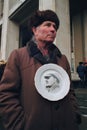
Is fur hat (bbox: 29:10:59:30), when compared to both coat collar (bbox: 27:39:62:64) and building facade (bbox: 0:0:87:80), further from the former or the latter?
building facade (bbox: 0:0:87:80)

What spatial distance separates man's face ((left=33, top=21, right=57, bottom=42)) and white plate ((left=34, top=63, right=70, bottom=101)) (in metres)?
0.24

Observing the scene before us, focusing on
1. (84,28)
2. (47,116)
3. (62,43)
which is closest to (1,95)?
(47,116)

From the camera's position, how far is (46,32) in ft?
7.20

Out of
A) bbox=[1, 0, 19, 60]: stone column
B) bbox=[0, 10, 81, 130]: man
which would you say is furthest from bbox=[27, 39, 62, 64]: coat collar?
bbox=[1, 0, 19, 60]: stone column

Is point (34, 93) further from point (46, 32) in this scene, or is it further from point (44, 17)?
point (44, 17)

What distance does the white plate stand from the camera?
1992 millimetres

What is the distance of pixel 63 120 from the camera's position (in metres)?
2.01

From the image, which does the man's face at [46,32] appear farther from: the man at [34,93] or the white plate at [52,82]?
the white plate at [52,82]

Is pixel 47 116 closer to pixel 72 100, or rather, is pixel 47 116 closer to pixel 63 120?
pixel 63 120

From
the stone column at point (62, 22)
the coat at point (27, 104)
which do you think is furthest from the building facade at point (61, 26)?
the coat at point (27, 104)

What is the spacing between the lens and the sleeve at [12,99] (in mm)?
1944

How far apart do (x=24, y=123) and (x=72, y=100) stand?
0.44 metres

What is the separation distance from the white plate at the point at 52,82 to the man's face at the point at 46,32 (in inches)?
9.4

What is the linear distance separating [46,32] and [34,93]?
0.50m
